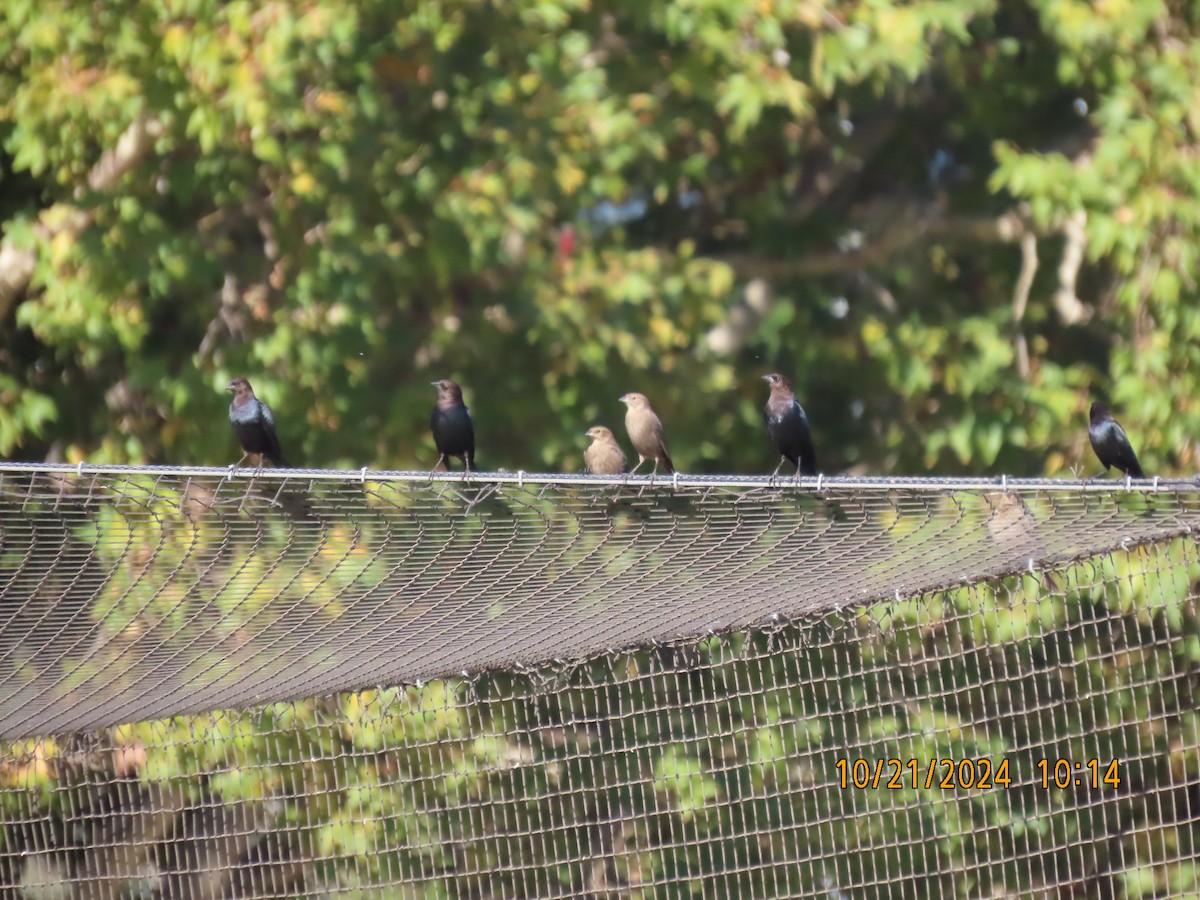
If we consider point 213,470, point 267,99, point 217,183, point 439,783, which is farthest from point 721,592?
point 217,183

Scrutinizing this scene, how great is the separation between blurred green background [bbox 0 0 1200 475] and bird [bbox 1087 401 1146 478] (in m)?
1.74

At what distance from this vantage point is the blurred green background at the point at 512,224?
6988 mm

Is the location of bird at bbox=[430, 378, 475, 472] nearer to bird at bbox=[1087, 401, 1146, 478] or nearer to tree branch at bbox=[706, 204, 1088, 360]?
bird at bbox=[1087, 401, 1146, 478]

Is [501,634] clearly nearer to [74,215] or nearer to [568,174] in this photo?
[568,174]

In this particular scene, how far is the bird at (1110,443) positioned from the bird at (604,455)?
1.70 m

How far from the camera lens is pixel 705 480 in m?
3.99

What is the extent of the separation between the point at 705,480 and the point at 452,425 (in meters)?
2.44

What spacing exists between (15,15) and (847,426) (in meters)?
4.36

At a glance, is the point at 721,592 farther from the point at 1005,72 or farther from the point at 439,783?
the point at 1005,72
